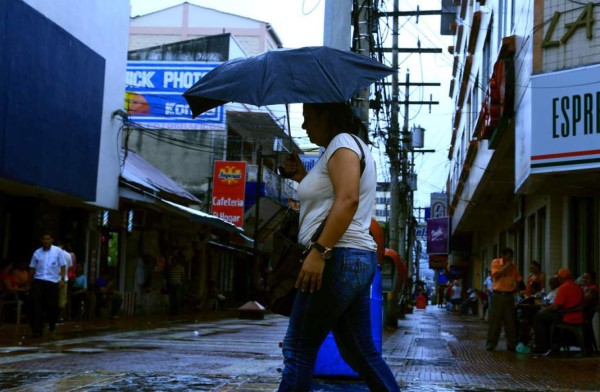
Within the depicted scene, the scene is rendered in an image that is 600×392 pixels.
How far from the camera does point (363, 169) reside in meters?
4.15

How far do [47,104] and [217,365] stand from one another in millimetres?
10361

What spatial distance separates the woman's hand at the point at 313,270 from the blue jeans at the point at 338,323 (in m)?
0.05

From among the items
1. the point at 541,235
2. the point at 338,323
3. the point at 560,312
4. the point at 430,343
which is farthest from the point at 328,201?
the point at 541,235

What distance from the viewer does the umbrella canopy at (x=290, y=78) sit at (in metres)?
4.54

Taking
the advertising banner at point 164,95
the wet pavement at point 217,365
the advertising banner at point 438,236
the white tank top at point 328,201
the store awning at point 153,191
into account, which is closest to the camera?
the white tank top at point 328,201

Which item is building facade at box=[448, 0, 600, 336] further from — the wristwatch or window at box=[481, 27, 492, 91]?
the wristwatch

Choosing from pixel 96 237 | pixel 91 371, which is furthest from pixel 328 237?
pixel 96 237

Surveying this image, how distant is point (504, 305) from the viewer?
13.2 metres

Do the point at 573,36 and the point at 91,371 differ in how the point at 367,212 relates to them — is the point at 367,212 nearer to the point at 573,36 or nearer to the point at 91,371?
the point at 91,371

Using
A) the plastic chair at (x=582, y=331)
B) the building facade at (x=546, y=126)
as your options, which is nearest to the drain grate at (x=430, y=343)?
the plastic chair at (x=582, y=331)

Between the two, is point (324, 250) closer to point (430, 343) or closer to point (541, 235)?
point (430, 343)

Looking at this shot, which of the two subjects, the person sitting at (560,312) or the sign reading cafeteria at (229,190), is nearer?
the person sitting at (560,312)

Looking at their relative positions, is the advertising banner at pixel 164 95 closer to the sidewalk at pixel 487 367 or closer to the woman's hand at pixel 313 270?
the sidewalk at pixel 487 367

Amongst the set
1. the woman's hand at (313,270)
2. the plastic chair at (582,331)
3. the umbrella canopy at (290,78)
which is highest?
the umbrella canopy at (290,78)
